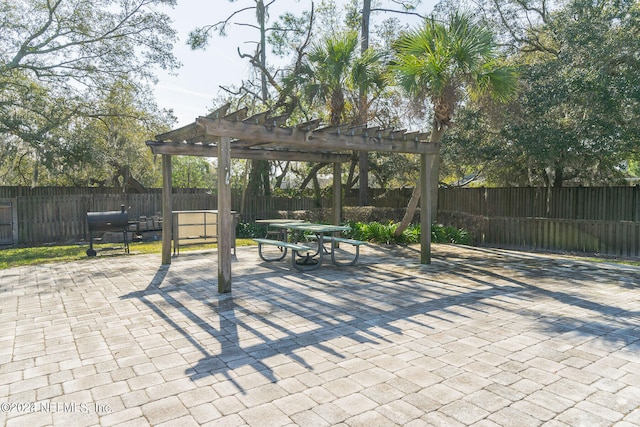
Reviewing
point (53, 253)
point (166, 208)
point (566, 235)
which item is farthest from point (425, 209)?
point (53, 253)

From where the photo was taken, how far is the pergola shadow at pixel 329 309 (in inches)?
139

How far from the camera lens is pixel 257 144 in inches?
249

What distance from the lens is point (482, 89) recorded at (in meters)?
7.97

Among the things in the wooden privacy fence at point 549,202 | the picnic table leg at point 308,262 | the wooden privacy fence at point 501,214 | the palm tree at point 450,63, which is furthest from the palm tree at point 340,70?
the wooden privacy fence at point 549,202

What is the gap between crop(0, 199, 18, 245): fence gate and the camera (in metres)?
11.4

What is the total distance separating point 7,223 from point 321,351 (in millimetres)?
11903

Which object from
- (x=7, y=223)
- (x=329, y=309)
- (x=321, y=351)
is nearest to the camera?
(x=321, y=351)

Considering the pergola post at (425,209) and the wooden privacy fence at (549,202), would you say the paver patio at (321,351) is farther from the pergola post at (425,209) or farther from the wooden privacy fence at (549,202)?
the wooden privacy fence at (549,202)

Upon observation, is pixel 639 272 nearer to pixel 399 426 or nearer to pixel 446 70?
pixel 446 70

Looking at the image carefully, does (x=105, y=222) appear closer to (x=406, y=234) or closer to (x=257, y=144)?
(x=257, y=144)

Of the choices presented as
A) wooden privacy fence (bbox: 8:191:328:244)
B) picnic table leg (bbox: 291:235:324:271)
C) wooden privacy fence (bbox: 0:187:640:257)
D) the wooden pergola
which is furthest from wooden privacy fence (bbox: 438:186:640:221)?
wooden privacy fence (bbox: 8:191:328:244)

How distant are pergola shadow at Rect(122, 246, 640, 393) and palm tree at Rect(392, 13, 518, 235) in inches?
138

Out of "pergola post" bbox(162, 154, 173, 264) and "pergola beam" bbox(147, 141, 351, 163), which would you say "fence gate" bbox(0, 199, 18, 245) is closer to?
"pergola post" bbox(162, 154, 173, 264)

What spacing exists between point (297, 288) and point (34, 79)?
452 inches
